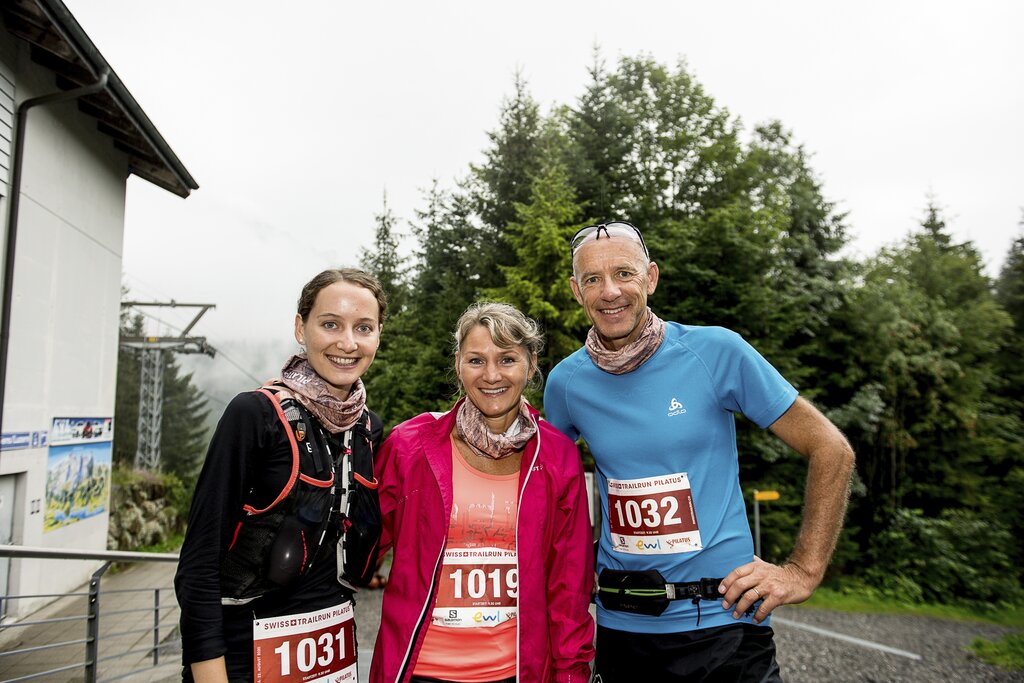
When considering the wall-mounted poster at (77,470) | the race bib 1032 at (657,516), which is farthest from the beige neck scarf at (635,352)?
the wall-mounted poster at (77,470)

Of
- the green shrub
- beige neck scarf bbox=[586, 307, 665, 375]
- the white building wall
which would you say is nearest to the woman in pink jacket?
beige neck scarf bbox=[586, 307, 665, 375]

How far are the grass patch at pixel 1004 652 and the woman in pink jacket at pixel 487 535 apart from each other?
9136mm

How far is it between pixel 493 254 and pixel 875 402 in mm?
12146

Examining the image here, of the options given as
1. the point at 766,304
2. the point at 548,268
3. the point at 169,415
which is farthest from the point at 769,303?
the point at 169,415

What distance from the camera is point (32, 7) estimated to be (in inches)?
279

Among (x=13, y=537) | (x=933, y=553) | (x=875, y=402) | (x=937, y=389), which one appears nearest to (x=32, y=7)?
(x=13, y=537)

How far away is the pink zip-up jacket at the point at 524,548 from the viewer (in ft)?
6.83

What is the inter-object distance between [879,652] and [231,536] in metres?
10.3

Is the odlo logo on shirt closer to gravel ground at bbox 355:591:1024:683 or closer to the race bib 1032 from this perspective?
the race bib 1032

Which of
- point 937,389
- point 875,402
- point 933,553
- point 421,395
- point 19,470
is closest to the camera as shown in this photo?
point 19,470

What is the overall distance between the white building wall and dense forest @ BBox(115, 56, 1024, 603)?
662cm

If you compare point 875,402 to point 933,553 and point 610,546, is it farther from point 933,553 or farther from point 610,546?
point 610,546

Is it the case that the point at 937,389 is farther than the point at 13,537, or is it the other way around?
the point at 937,389

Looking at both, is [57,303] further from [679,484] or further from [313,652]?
[679,484]
